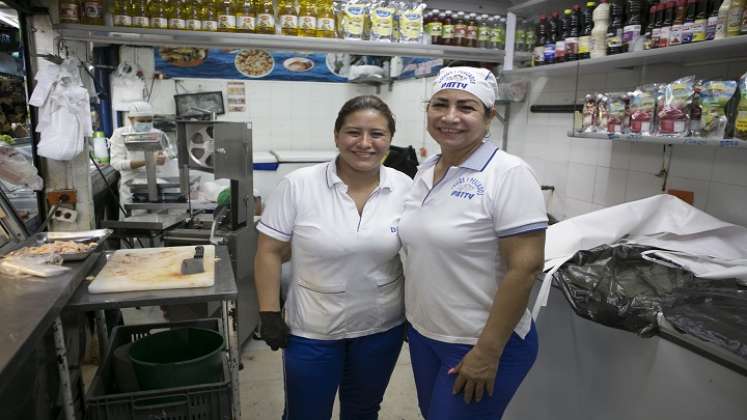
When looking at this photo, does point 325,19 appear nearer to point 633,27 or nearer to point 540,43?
point 540,43

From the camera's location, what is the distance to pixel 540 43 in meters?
3.09

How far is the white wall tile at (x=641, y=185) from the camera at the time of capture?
104 inches

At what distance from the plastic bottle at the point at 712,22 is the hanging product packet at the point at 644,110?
0.27 metres

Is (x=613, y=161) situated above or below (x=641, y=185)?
above

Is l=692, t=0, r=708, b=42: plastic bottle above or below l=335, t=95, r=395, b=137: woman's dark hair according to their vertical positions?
above

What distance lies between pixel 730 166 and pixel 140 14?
3.10m

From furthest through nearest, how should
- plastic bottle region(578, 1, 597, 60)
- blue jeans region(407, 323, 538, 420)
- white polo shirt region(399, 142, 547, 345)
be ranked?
1. plastic bottle region(578, 1, 597, 60)
2. blue jeans region(407, 323, 538, 420)
3. white polo shirt region(399, 142, 547, 345)

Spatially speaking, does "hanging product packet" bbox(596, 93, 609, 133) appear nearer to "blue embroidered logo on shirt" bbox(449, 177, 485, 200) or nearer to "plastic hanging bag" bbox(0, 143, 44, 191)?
"blue embroidered logo on shirt" bbox(449, 177, 485, 200)

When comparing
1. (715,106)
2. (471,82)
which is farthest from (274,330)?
(715,106)

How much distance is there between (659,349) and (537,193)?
2.69 ft

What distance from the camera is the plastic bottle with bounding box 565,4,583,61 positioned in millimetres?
2732

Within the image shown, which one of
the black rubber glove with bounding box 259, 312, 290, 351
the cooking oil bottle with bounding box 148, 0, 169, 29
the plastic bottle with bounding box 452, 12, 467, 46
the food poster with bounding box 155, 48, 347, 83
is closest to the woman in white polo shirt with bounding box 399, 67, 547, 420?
the black rubber glove with bounding box 259, 312, 290, 351

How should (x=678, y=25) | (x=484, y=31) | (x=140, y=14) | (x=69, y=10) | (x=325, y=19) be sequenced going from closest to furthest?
(x=678, y=25) → (x=69, y=10) → (x=140, y=14) → (x=325, y=19) → (x=484, y=31)

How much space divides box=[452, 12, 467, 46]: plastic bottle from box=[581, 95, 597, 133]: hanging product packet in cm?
101
